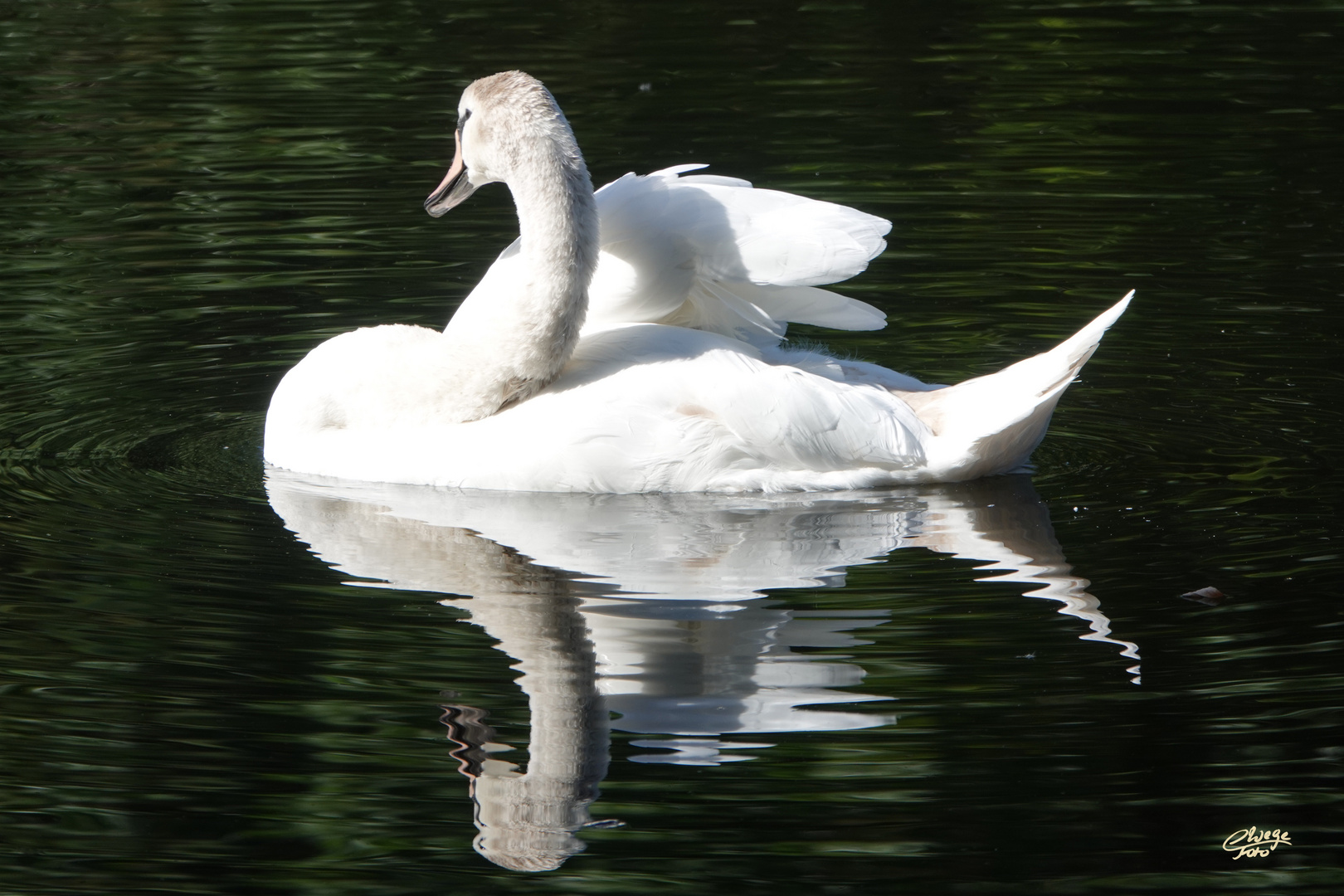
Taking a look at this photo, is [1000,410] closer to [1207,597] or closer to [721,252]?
[721,252]

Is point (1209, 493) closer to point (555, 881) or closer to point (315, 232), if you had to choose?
point (555, 881)

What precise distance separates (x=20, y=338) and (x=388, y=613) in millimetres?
4010

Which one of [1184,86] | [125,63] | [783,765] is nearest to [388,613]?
[783,765]

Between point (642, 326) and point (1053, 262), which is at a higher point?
point (642, 326)

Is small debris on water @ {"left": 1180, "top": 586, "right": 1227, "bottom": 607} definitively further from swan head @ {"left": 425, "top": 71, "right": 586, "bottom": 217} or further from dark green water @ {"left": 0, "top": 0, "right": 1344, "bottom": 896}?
swan head @ {"left": 425, "top": 71, "right": 586, "bottom": 217}

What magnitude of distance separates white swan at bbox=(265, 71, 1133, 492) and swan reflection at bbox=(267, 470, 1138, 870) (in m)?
0.12

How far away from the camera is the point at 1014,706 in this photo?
4758 mm

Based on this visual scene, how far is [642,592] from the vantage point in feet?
18.4

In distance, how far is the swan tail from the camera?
643 centimetres

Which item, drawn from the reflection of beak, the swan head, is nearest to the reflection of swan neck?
the swan head

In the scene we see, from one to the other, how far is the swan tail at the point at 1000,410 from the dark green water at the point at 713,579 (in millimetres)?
204
